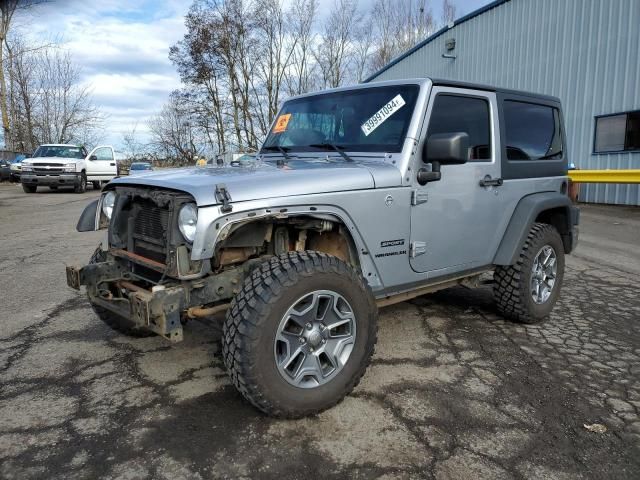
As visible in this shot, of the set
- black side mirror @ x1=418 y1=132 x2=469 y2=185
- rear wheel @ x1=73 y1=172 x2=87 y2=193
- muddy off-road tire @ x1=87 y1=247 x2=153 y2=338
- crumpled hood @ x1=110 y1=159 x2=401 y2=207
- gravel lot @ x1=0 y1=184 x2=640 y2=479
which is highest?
black side mirror @ x1=418 y1=132 x2=469 y2=185

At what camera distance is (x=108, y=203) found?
11.8 ft

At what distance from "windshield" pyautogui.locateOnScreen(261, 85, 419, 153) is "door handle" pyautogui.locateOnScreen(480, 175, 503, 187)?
34.0 inches

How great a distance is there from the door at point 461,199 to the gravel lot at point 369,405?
730 millimetres

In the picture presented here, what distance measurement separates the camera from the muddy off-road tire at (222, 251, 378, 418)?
2.60 m

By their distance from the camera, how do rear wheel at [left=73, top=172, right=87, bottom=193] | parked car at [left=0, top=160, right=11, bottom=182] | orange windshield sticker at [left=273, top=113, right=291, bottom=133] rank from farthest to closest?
parked car at [left=0, top=160, right=11, bottom=182] → rear wheel at [left=73, top=172, right=87, bottom=193] → orange windshield sticker at [left=273, top=113, right=291, bottom=133]

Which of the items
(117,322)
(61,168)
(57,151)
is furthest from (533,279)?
(57,151)

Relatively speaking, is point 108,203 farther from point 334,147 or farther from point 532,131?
→ point 532,131

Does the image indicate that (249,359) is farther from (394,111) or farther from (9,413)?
(394,111)

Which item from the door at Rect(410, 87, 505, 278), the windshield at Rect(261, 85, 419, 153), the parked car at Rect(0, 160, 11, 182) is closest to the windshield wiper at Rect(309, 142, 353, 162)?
the windshield at Rect(261, 85, 419, 153)

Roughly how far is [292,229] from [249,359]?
97cm

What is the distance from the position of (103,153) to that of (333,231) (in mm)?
21141

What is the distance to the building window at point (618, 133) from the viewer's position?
41.1 ft

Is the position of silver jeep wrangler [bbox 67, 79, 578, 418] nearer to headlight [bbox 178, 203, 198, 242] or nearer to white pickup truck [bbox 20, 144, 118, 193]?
headlight [bbox 178, 203, 198, 242]

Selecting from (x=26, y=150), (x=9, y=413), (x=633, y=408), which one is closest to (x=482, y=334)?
(x=633, y=408)
